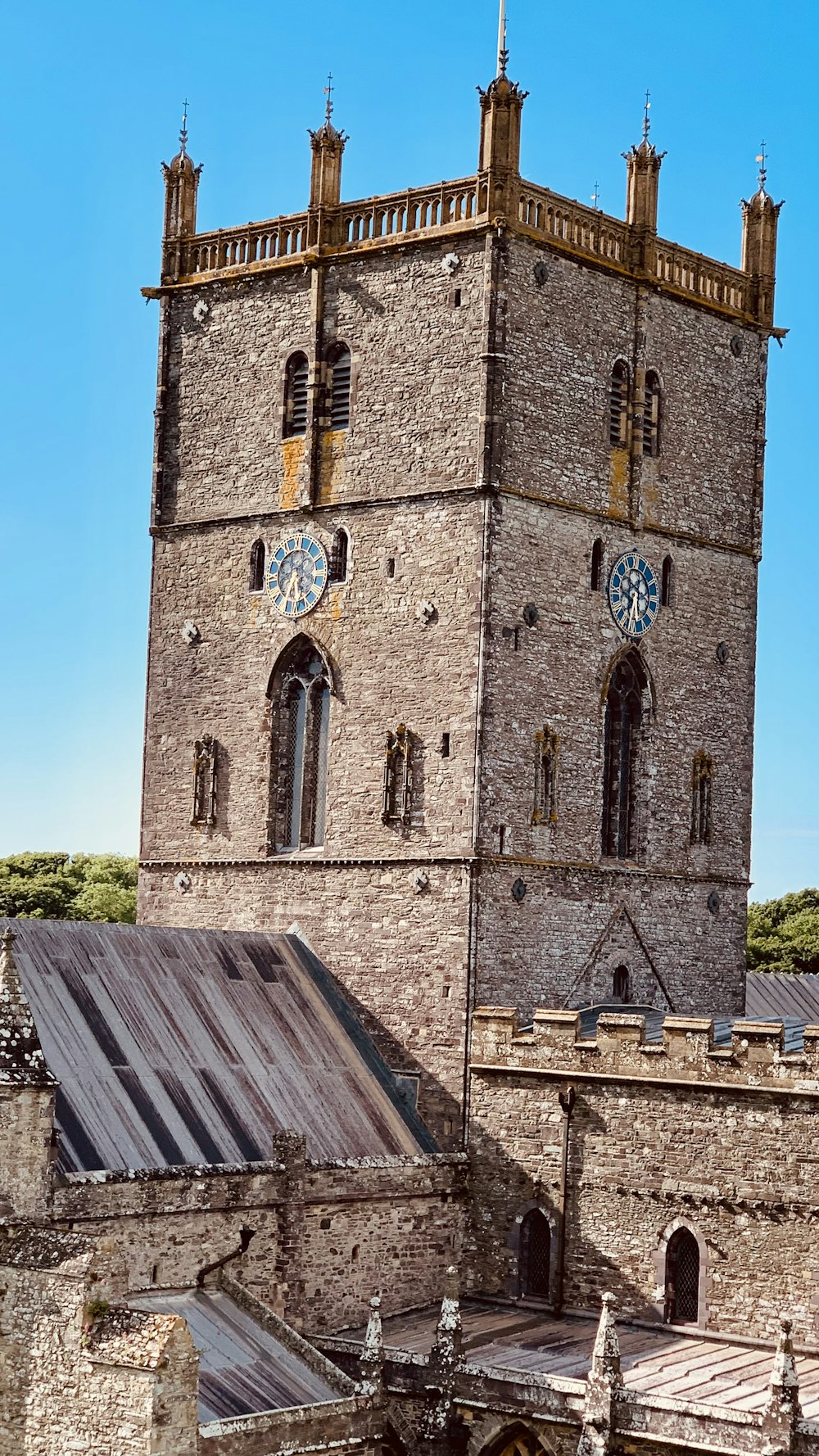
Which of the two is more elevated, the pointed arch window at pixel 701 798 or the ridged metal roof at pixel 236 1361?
the pointed arch window at pixel 701 798

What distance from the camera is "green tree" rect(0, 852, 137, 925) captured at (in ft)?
259

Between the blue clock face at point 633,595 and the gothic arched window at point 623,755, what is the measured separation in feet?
1.89

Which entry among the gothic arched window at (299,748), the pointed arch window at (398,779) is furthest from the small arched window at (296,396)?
the pointed arch window at (398,779)

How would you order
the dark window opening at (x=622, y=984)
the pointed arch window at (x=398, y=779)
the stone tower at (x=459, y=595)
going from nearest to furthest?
the stone tower at (x=459, y=595)
the pointed arch window at (x=398, y=779)
the dark window opening at (x=622, y=984)

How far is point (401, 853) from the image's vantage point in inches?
1580

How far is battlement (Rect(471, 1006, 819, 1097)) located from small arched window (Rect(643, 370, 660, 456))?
1180cm

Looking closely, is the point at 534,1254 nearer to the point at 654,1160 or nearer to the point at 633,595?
the point at 654,1160

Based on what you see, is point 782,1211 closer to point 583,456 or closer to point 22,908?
point 583,456

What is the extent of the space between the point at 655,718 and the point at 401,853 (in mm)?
6267

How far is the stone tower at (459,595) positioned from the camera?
131 feet

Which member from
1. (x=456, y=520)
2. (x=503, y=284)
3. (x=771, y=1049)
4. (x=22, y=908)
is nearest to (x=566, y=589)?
(x=456, y=520)

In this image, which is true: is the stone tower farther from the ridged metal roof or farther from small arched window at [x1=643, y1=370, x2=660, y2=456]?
the ridged metal roof

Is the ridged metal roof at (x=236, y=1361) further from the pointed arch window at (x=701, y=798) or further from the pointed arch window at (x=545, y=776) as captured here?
the pointed arch window at (x=701, y=798)

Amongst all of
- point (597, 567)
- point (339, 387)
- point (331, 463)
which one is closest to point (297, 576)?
point (331, 463)
